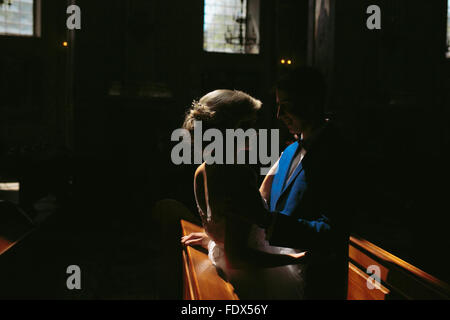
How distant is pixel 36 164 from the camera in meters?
5.87

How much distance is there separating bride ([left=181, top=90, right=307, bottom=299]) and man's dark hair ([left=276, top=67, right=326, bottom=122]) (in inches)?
7.4

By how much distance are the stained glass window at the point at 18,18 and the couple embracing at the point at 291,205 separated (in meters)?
17.2

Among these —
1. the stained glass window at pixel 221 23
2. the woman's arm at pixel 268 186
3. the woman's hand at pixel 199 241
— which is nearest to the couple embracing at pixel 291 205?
the woman's arm at pixel 268 186

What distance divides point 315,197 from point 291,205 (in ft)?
0.34

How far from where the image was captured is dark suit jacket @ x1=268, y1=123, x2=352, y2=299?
4.34ft

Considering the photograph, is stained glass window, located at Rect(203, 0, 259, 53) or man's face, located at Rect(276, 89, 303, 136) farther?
stained glass window, located at Rect(203, 0, 259, 53)

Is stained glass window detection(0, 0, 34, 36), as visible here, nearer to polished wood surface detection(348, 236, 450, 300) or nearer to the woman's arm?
the woman's arm

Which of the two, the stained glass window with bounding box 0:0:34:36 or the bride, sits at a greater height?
the stained glass window with bounding box 0:0:34:36

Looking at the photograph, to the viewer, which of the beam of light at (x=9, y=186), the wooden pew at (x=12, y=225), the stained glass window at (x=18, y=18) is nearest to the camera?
the wooden pew at (x=12, y=225)

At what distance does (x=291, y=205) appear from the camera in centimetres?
146

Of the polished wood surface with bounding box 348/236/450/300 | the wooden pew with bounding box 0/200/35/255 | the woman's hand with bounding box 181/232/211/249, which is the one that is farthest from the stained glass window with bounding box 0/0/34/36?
the polished wood surface with bounding box 348/236/450/300

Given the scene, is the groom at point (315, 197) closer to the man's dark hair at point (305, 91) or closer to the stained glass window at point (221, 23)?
the man's dark hair at point (305, 91)

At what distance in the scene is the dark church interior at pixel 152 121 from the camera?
3.12 metres
